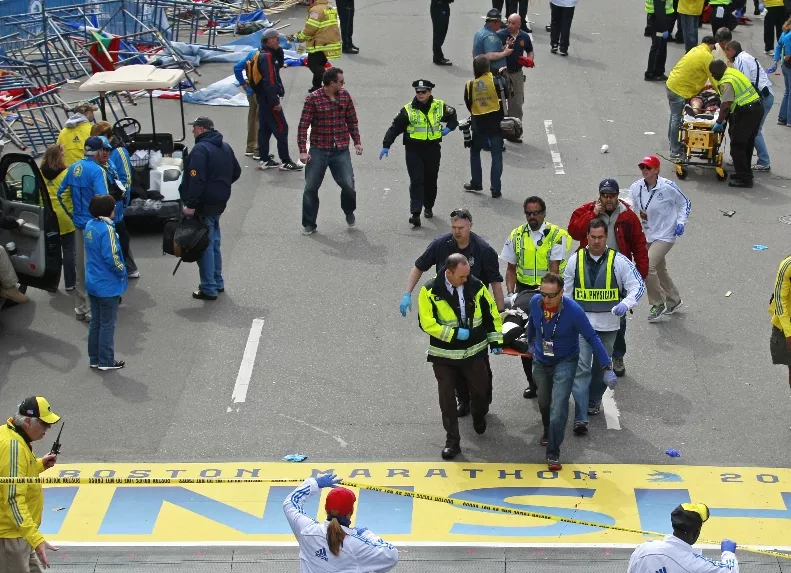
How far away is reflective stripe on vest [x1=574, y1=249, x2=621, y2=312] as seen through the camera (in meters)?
9.73

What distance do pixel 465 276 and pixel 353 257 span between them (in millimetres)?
4706

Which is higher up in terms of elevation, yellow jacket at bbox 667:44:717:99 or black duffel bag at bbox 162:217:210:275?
yellow jacket at bbox 667:44:717:99

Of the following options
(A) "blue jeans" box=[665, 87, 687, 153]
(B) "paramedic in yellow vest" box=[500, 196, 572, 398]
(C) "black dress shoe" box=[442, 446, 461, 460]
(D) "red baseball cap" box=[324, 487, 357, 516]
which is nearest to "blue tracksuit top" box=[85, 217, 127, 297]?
(C) "black dress shoe" box=[442, 446, 461, 460]

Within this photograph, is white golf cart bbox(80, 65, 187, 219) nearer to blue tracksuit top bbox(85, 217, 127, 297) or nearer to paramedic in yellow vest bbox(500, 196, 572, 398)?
blue tracksuit top bbox(85, 217, 127, 297)

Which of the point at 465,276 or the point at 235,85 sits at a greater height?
the point at 465,276

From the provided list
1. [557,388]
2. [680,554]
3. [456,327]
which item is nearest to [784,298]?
[557,388]

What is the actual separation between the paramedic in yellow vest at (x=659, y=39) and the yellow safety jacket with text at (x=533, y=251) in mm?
10615

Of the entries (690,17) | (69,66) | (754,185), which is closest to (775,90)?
(690,17)

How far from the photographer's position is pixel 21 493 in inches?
278

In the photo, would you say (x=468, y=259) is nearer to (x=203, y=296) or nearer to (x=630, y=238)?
(x=630, y=238)

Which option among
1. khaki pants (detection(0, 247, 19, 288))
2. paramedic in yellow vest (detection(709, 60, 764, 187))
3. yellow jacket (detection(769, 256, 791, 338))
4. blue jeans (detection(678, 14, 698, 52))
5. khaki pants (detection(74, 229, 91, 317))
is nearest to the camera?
yellow jacket (detection(769, 256, 791, 338))

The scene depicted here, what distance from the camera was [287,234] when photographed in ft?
47.1

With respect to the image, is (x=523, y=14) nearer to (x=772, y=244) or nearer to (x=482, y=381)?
(x=772, y=244)

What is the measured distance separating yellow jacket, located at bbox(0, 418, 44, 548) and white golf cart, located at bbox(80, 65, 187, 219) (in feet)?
23.5
